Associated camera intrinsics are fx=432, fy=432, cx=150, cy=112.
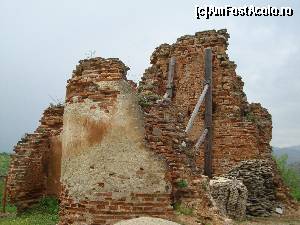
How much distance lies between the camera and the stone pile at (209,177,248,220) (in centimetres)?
930

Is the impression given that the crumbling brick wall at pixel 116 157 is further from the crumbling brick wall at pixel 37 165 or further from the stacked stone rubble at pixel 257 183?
the crumbling brick wall at pixel 37 165

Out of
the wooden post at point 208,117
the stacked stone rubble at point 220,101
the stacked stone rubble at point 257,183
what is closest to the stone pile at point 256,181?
the stacked stone rubble at point 257,183

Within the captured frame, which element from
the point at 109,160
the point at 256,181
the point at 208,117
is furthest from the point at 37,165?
the point at 109,160

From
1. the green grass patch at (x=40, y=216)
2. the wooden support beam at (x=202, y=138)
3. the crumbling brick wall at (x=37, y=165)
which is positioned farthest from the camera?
the crumbling brick wall at (x=37, y=165)

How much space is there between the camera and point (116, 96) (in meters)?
6.30

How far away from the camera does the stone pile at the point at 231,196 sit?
9.30 m

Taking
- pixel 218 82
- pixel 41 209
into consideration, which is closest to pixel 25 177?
pixel 41 209

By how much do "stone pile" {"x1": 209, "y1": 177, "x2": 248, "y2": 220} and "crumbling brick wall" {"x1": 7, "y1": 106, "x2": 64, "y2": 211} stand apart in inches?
164

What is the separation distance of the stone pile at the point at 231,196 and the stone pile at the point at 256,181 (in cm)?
87

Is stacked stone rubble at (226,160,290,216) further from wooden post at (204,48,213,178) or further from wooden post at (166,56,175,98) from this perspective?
wooden post at (166,56,175,98)

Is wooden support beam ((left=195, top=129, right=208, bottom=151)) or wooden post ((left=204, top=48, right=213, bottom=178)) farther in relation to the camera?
wooden post ((left=204, top=48, right=213, bottom=178))

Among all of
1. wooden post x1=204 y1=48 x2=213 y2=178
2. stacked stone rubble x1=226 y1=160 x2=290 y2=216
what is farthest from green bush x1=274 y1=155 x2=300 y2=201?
wooden post x1=204 y1=48 x2=213 y2=178

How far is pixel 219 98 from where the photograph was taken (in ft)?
37.1

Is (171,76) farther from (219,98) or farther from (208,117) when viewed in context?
(208,117)
